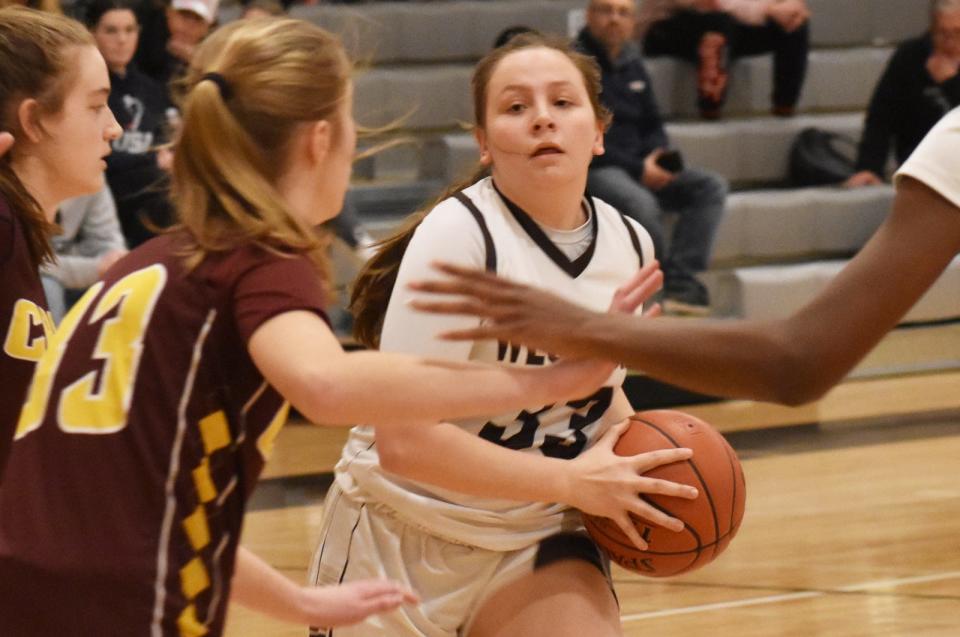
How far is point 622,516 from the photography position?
2768 millimetres

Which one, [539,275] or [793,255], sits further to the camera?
[793,255]

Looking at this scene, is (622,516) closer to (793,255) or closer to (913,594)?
(913,594)

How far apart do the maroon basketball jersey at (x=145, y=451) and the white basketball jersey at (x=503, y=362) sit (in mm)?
800

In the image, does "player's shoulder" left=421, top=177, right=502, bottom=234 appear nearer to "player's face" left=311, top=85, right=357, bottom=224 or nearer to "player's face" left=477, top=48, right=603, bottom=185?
"player's face" left=477, top=48, right=603, bottom=185

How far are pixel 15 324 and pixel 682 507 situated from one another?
1266 mm

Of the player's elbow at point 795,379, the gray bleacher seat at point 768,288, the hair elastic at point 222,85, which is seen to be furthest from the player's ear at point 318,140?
the gray bleacher seat at point 768,288

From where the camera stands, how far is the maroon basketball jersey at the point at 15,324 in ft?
8.31

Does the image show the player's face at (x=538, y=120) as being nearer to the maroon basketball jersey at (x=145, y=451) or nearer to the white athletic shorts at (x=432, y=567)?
the white athletic shorts at (x=432, y=567)

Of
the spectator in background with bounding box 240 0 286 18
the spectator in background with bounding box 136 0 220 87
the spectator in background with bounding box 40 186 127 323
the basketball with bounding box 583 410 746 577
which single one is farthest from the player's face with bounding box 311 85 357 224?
the spectator in background with bounding box 136 0 220 87

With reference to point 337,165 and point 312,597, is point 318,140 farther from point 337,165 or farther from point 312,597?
point 312,597

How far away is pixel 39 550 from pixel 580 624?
1171 millimetres

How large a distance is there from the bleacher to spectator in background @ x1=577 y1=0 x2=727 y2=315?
0.19 meters

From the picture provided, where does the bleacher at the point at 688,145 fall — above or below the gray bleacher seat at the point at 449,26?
below

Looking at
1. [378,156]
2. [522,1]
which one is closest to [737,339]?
[378,156]
